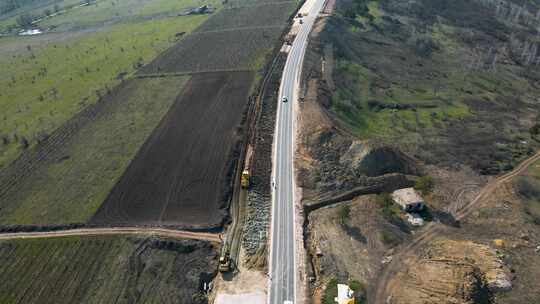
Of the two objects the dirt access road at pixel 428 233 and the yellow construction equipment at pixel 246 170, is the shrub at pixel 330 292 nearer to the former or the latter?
the dirt access road at pixel 428 233

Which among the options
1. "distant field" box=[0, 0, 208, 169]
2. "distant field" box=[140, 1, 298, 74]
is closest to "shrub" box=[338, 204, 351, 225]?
"distant field" box=[140, 1, 298, 74]

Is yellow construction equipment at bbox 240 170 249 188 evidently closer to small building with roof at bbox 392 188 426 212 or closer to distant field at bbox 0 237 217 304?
distant field at bbox 0 237 217 304

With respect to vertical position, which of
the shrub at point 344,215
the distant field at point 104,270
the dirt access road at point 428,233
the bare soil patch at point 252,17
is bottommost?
the distant field at point 104,270

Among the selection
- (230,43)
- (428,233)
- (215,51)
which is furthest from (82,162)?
(230,43)

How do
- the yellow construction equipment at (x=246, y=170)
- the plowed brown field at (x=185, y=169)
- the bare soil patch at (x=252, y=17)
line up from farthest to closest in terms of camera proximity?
the bare soil patch at (x=252, y=17)
the yellow construction equipment at (x=246, y=170)
the plowed brown field at (x=185, y=169)

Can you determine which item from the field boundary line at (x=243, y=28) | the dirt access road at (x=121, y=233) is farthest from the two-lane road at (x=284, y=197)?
the field boundary line at (x=243, y=28)

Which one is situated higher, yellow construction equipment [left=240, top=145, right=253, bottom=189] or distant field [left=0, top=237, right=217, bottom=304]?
yellow construction equipment [left=240, top=145, right=253, bottom=189]

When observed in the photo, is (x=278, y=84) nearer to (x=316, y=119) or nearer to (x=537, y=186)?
(x=316, y=119)
